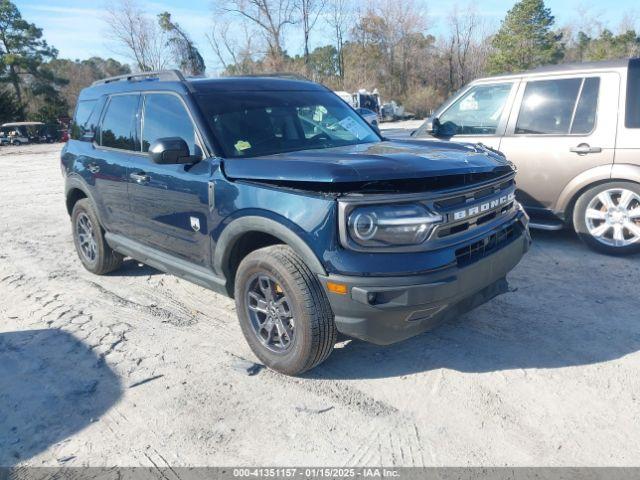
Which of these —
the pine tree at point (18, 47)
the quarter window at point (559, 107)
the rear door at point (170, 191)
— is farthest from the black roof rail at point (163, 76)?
the pine tree at point (18, 47)

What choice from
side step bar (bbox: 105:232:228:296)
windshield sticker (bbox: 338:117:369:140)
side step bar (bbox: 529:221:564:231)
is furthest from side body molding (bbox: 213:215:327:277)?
side step bar (bbox: 529:221:564:231)

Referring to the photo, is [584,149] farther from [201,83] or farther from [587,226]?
[201,83]

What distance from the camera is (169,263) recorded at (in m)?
4.16

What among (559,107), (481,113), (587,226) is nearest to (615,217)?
(587,226)

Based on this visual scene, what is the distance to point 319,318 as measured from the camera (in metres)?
2.97

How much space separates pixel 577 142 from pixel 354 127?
2459 mm

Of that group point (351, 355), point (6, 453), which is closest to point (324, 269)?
point (351, 355)

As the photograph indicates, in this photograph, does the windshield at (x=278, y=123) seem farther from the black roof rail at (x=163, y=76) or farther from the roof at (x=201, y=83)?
the black roof rail at (x=163, y=76)

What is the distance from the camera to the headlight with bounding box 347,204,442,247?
2.78m

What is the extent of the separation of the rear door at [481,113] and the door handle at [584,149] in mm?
827

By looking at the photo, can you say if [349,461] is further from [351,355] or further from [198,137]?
[198,137]

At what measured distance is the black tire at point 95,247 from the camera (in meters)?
5.23

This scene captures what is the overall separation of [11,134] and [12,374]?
1517 inches

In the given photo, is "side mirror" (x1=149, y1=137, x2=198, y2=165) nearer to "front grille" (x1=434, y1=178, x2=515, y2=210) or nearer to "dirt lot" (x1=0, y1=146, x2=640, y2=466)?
"dirt lot" (x1=0, y1=146, x2=640, y2=466)
